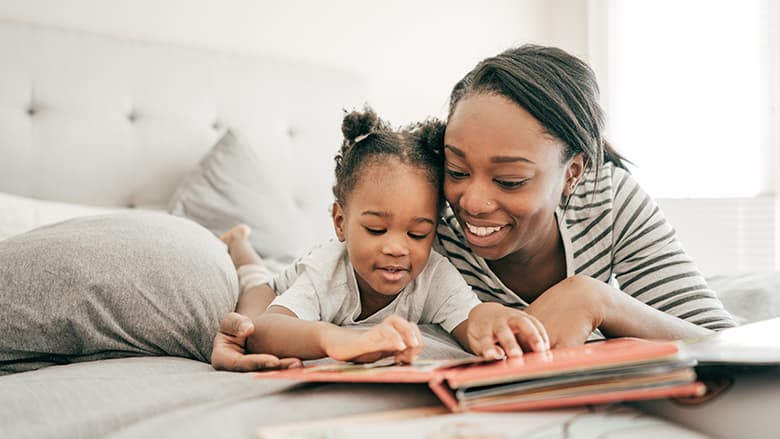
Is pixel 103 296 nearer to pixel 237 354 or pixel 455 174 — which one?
pixel 237 354

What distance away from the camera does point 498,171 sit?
3.68ft

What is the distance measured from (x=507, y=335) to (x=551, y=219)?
48 centimetres

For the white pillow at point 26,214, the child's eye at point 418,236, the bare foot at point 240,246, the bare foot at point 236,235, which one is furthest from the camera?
the bare foot at point 236,235

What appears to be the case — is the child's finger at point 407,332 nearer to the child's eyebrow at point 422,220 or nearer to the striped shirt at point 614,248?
the child's eyebrow at point 422,220


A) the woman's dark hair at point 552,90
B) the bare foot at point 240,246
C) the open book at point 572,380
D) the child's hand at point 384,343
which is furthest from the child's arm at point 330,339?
the bare foot at point 240,246

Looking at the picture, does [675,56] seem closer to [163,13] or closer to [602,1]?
[602,1]

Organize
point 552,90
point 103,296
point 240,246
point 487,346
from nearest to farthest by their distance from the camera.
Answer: point 487,346 → point 103,296 → point 552,90 → point 240,246

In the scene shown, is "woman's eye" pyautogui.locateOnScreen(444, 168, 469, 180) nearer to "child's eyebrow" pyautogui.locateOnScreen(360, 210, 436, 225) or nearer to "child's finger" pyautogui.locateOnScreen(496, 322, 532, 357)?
"child's eyebrow" pyautogui.locateOnScreen(360, 210, 436, 225)

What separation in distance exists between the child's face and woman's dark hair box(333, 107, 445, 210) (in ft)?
0.07

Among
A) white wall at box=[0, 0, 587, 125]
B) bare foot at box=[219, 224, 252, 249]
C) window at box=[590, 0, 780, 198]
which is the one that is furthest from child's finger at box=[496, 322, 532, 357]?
window at box=[590, 0, 780, 198]

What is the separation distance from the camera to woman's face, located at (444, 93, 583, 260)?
112 centimetres

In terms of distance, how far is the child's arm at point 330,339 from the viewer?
2.64 feet

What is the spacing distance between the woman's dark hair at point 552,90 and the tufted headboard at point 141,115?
1.18m

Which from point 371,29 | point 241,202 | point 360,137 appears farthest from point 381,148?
point 371,29
